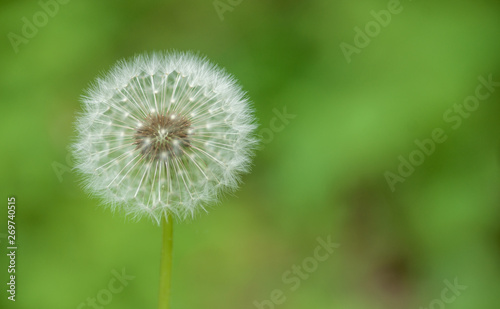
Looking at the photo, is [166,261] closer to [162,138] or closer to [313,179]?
[162,138]

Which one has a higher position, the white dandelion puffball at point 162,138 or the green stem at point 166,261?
the white dandelion puffball at point 162,138

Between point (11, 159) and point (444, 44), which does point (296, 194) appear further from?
point (11, 159)

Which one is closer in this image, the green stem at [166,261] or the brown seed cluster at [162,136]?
the green stem at [166,261]

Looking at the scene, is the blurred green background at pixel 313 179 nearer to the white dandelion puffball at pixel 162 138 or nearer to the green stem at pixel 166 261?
the white dandelion puffball at pixel 162 138

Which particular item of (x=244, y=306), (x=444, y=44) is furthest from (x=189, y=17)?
(x=244, y=306)

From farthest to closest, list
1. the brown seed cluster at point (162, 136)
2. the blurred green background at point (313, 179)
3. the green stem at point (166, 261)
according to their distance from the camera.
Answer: the blurred green background at point (313, 179)
the brown seed cluster at point (162, 136)
the green stem at point (166, 261)

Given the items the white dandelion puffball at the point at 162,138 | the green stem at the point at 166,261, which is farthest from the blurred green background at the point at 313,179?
the green stem at the point at 166,261

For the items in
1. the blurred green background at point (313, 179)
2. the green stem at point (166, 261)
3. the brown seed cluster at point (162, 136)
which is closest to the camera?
the green stem at point (166, 261)
